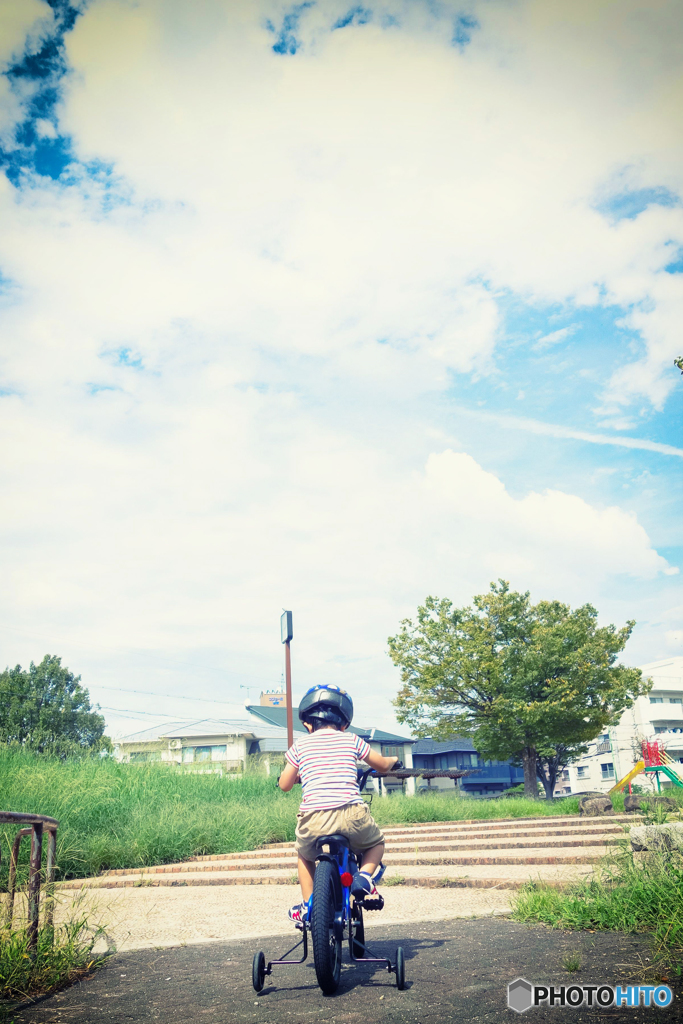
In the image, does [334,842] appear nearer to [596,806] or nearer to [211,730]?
[596,806]

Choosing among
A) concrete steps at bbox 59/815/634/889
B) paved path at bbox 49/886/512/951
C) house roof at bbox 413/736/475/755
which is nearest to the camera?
paved path at bbox 49/886/512/951

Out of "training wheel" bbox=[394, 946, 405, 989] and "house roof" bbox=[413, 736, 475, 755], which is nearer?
"training wheel" bbox=[394, 946, 405, 989]

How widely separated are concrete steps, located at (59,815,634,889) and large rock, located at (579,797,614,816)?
2369mm

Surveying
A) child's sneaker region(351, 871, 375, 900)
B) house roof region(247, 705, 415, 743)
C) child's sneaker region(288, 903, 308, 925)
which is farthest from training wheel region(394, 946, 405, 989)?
house roof region(247, 705, 415, 743)

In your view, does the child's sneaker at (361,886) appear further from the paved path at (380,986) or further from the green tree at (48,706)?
the green tree at (48,706)

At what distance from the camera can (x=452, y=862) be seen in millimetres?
9500

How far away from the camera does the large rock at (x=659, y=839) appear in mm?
5938

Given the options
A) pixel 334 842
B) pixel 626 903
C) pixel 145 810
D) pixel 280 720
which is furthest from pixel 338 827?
pixel 280 720

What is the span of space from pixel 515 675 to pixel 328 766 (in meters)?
22.8

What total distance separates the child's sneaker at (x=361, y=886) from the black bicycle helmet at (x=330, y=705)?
884 millimetres

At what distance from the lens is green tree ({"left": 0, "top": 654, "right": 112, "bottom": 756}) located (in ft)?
126

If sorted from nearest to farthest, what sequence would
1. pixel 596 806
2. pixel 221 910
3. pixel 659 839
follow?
pixel 659 839 → pixel 221 910 → pixel 596 806

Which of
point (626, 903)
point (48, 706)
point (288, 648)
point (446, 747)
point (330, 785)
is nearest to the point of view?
point (330, 785)

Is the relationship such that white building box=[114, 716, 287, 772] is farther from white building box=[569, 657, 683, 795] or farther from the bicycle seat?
the bicycle seat
